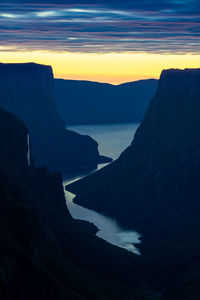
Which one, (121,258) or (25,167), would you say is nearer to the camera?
(121,258)

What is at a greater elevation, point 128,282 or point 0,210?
point 0,210

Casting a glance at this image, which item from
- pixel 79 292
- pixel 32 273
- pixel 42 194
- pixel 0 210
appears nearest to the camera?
pixel 32 273

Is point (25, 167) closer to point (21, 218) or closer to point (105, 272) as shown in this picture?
point (105, 272)

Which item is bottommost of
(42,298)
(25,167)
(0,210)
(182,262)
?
(182,262)

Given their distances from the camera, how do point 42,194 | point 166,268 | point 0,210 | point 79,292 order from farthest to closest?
1. point 42,194
2. point 166,268
3. point 79,292
4. point 0,210

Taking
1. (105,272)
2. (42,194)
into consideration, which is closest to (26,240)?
(105,272)

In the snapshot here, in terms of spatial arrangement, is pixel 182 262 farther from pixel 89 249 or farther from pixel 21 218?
pixel 21 218

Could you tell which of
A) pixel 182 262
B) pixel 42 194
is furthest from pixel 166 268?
pixel 42 194
